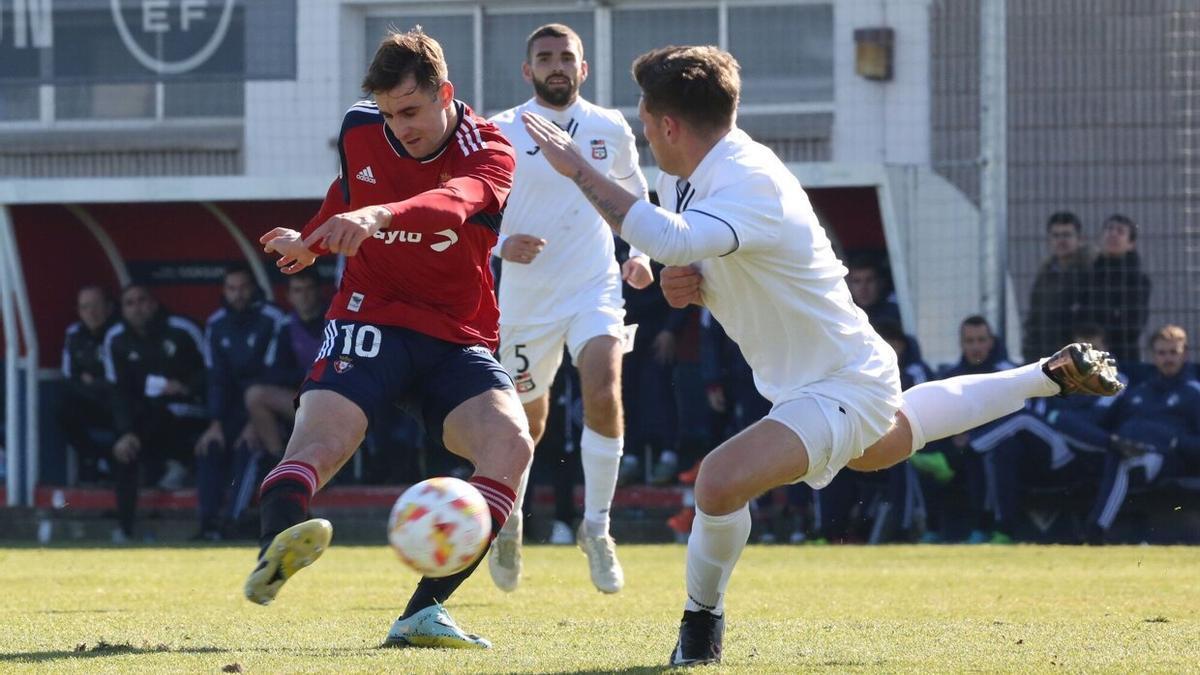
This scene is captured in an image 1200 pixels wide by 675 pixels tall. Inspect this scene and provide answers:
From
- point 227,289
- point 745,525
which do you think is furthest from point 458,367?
point 227,289

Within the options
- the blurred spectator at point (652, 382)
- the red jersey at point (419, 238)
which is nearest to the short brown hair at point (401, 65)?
the red jersey at point (419, 238)

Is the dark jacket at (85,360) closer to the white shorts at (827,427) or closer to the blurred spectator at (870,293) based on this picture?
the blurred spectator at (870,293)

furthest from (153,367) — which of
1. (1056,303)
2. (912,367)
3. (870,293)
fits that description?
(1056,303)

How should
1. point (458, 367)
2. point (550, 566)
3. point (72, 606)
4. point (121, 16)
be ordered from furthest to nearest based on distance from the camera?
point (121, 16)
point (550, 566)
point (72, 606)
point (458, 367)

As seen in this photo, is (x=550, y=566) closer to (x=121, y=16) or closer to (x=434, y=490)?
(x=434, y=490)

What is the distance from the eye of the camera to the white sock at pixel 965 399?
6336 mm

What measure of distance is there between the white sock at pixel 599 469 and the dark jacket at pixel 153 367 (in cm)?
676

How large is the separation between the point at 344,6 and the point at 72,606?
9.24m

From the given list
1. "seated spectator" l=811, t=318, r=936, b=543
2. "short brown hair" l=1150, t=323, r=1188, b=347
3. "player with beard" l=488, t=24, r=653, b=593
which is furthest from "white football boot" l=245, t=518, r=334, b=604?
"short brown hair" l=1150, t=323, r=1188, b=347

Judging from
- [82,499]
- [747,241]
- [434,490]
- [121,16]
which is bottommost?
[82,499]

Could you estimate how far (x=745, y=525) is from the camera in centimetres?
574

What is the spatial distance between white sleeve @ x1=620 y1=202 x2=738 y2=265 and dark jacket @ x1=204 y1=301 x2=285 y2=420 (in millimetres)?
9294

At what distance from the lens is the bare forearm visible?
18.2 ft

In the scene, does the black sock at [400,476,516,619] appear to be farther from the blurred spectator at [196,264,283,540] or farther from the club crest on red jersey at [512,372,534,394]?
the blurred spectator at [196,264,283,540]
